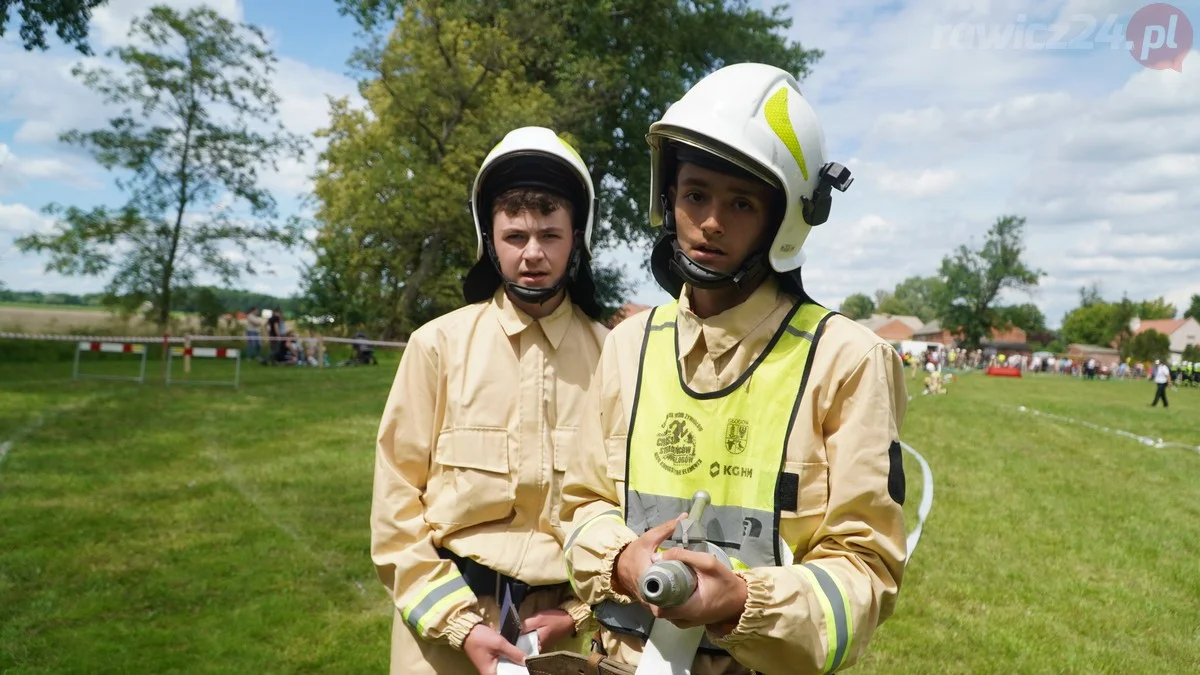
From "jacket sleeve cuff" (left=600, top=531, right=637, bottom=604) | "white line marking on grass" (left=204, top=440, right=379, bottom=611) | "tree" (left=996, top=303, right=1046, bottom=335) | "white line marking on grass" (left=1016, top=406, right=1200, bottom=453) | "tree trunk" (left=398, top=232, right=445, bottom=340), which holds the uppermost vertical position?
"tree" (left=996, top=303, right=1046, bottom=335)

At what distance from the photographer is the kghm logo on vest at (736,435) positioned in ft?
5.70

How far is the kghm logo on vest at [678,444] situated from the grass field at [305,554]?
416 centimetres

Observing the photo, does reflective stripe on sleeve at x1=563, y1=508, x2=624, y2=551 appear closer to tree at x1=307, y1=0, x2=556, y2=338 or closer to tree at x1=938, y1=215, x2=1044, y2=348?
tree at x1=307, y1=0, x2=556, y2=338

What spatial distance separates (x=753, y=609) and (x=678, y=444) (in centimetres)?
44

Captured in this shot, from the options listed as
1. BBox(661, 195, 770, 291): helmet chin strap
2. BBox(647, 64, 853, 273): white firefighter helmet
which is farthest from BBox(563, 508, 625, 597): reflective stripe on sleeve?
BBox(647, 64, 853, 273): white firefighter helmet

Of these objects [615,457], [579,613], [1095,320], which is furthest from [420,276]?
[1095,320]

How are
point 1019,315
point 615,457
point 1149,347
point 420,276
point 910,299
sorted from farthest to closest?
point 910,299
point 1019,315
point 1149,347
point 420,276
point 615,457

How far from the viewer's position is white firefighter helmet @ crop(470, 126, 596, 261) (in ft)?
8.62

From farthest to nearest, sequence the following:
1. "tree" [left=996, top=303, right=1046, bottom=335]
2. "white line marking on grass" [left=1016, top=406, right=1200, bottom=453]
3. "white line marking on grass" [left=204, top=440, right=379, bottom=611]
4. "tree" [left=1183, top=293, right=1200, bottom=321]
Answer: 1. "tree" [left=1183, top=293, right=1200, bottom=321]
2. "tree" [left=996, top=303, right=1046, bottom=335]
3. "white line marking on grass" [left=1016, top=406, right=1200, bottom=453]
4. "white line marking on grass" [left=204, top=440, right=379, bottom=611]

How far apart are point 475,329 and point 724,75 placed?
1.19m

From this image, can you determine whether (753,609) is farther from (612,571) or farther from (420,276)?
(420,276)

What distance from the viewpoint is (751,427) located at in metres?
1.74

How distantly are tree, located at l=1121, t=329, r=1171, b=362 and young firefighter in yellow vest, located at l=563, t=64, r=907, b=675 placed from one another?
298 ft

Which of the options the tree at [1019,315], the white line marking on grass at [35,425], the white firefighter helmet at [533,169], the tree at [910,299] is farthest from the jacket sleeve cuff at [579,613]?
the tree at [910,299]
